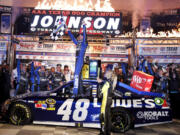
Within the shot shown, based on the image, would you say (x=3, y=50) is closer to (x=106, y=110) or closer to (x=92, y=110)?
(x=92, y=110)

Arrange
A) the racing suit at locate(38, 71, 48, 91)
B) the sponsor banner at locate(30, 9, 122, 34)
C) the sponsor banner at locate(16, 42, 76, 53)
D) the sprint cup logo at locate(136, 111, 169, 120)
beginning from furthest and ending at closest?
the sponsor banner at locate(16, 42, 76, 53), the racing suit at locate(38, 71, 48, 91), the sponsor banner at locate(30, 9, 122, 34), the sprint cup logo at locate(136, 111, 169, 120)

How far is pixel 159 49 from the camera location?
1304 centimetres

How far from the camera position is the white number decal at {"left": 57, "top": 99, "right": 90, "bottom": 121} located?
5238mm

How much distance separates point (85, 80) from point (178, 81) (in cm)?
572

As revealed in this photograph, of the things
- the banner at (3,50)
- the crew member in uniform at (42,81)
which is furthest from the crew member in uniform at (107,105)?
the banner at (3,50)

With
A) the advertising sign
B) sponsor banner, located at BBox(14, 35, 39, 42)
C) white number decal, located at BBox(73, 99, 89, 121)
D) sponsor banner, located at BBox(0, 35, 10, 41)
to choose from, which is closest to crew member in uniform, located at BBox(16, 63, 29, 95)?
sponsor banner, located at BBox(14, 35, 39, 42)

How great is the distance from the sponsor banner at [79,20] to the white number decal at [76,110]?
585cm

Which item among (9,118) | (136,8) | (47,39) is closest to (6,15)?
(47,39)

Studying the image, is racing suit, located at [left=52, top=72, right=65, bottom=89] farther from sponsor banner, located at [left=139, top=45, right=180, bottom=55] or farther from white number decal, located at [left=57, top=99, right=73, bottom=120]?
white number decal, located at [left=57, top=99, right=73, bottom=120]

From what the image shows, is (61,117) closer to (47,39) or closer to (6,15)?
(47,39)

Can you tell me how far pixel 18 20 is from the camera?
1559cm

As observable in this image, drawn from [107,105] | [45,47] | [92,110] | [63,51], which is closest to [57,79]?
[63,51]

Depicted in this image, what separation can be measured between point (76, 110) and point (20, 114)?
148cm

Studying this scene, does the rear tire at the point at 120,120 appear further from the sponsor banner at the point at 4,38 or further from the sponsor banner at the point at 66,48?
the sponsor banner at the point at 4,38
